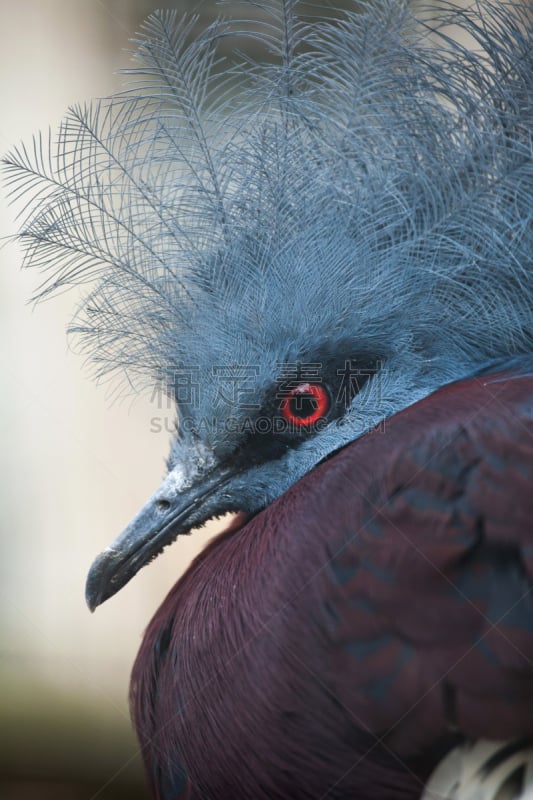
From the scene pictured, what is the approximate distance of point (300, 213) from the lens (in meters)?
1.05

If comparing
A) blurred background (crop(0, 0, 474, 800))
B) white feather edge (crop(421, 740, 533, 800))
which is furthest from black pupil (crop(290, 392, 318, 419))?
blurred background (crop(0, 0, 474, 800))

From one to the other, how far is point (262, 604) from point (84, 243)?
575mm

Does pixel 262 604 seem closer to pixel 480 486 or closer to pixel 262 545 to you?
pixel 262 545

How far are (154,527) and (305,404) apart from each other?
11.5 inches

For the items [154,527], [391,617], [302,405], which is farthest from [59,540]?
[391,617]

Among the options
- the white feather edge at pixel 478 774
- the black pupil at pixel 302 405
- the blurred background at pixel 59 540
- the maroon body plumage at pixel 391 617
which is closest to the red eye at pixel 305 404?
the black pupil at pixel 302 405

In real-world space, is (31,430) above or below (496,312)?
above

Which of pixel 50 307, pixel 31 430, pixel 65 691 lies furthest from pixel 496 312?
pixel 65 691

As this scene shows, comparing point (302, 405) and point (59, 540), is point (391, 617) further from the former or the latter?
point (59, 540)

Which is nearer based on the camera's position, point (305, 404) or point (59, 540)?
point (305, 404)

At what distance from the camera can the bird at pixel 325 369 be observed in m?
0.83

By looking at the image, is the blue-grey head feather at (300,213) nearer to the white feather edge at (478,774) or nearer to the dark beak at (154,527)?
the dark beak at (154,527)

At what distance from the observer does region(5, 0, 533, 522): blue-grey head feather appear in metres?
1.00

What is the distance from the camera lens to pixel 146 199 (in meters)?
1.13
